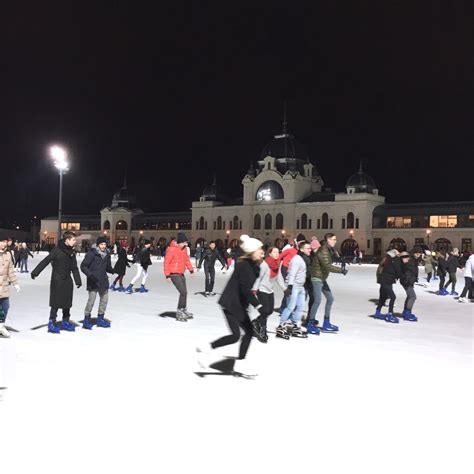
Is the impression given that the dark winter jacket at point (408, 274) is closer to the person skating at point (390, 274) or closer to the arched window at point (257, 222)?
the person skating at point (390, 274)

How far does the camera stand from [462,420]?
4.33m

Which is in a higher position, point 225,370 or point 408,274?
point 408,274

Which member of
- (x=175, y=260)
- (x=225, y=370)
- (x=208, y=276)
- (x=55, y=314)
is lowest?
(x=225, y=370)

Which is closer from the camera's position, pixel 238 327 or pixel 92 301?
pixel 238 327

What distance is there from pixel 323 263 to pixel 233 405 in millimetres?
4473

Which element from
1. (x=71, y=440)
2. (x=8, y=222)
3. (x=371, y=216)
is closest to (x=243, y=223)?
(x=371, y=216)

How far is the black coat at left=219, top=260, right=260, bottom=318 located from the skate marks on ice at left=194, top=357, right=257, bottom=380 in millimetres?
636

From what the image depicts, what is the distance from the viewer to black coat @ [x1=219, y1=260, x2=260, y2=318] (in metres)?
5.58

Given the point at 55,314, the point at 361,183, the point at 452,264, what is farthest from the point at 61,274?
the point at 361,183

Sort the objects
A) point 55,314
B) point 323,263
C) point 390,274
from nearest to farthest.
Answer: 1. point 55,314
2. point 323,263
3. point 390,274

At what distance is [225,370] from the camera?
588 cm

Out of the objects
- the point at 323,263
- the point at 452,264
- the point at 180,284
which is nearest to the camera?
the point at 323,263

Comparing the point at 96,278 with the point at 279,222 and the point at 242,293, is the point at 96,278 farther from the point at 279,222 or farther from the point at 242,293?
the point at 279,222

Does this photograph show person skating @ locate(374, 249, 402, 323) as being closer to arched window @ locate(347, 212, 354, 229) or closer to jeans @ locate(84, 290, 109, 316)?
jeans @ locate(84, 290, 109, 316)
